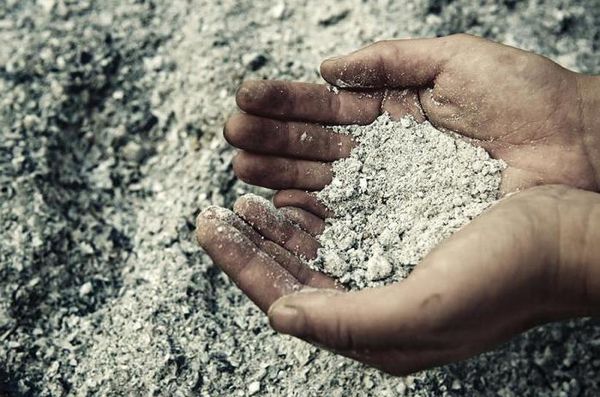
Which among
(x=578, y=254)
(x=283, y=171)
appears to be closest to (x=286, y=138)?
(x=283, y=171)

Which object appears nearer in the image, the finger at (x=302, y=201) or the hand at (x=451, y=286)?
the hand at (x=451, y=286)

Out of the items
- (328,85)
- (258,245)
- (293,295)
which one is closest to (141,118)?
(328,85)

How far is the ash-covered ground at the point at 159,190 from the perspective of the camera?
2191mm

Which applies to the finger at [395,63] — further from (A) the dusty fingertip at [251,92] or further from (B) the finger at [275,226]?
(B) the finger at [275,226]

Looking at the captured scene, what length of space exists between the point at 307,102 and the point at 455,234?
0.75 metres

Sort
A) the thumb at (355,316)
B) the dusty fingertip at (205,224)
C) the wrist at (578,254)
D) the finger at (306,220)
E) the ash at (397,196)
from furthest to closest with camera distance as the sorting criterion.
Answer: the finger at (306,220)
the ash at (397,196)
the dusty fingertip at (205,224)
the wrist at (578,254)
the thumb at (355,316)

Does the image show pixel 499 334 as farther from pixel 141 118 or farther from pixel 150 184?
pixel 141 118

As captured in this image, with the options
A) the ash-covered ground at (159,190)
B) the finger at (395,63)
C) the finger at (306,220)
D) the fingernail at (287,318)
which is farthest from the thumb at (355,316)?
the finger at (395,63)

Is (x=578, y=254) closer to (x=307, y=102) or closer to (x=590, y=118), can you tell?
(x=590, y=118)

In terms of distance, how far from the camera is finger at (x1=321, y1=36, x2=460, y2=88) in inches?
86.0

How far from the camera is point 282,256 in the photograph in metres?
1.92

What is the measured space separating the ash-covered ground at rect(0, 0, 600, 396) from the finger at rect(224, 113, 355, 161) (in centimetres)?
43

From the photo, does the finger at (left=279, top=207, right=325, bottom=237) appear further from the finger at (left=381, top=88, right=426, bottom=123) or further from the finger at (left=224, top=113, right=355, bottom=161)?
the finger at (left=381, top=88, right=426, bottom=123)

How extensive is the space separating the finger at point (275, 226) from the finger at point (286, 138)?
0.23 metres
